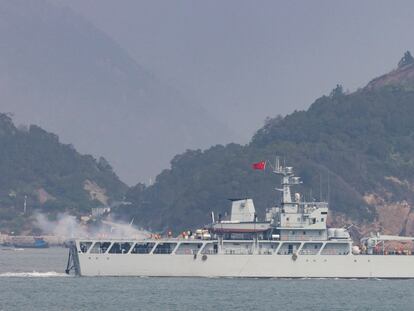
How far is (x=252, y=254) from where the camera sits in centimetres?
8894

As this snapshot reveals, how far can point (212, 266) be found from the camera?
292ft

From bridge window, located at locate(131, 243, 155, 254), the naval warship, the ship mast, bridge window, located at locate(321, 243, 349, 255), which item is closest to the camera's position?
the naval warship

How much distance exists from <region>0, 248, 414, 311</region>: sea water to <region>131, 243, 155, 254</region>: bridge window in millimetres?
1865

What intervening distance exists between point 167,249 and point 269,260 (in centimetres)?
654

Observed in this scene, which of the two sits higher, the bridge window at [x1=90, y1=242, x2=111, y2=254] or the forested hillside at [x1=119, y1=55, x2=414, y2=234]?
the forested hillside at [x1=119, y1=55, x2=414, y2=234]

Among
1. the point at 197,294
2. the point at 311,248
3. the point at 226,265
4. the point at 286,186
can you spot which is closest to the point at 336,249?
the point at 311,248

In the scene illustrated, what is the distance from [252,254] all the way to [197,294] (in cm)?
1040

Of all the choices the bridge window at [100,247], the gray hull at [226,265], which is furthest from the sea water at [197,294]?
the bridge window at [100,247]

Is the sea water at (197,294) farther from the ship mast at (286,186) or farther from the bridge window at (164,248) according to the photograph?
the ship mast at (286,186)

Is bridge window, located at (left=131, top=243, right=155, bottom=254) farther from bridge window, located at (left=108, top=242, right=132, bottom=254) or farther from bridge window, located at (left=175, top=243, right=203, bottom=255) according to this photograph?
bridge window, located at (left=175, top=243, right=203, bottom=255)

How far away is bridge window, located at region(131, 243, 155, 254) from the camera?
291ft

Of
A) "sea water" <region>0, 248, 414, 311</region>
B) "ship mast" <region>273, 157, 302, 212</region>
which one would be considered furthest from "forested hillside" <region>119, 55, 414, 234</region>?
"sea water" <region>0, 248, 414, 311</region>

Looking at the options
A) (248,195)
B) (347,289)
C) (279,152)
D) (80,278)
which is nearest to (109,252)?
(80,278)

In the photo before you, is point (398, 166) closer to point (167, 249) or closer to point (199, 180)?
point (199, 180)
